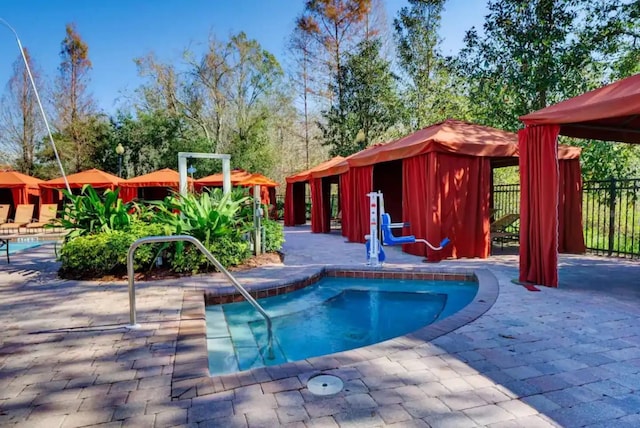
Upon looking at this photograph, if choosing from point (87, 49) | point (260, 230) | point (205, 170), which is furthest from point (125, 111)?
point (260, 230)

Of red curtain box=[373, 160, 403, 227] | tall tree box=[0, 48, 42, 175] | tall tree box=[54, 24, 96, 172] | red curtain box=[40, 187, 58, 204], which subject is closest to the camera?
red curtain box=[373, 160, 403, 227]

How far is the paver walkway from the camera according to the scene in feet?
6.57

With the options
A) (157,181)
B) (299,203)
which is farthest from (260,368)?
(299,203)

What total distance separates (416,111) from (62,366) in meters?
17.0

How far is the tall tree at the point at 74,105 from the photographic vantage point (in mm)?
23156

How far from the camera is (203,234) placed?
6.19m

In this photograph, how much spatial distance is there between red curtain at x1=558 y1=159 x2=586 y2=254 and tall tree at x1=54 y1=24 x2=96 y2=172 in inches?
976

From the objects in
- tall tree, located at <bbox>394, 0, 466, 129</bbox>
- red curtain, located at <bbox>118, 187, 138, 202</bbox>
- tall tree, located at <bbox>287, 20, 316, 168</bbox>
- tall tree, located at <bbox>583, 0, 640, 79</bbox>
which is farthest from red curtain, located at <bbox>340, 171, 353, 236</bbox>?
tall tree, located at <bbox>287, 20, 316, 168</bbox>

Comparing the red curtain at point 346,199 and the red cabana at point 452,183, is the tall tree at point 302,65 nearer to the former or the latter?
the red curtain at point 346,199

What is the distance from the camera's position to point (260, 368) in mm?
2586

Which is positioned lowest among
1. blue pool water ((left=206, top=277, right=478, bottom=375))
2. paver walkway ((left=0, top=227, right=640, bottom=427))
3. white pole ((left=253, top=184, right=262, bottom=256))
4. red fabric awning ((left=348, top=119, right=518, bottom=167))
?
blue pool water ((left=206, top=277, right=478, bottom=375))

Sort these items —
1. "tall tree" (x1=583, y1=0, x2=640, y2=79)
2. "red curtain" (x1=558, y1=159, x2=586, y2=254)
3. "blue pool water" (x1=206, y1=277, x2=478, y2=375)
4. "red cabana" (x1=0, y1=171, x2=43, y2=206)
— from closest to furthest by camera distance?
1. "blue pool water" (x1=206, y1=277, x2=478, y2=375)
2. "red curtain" (x1=558, y1=159, x2=586, y2=254)
3. "tall tree" (x1=583, y1=0, x2=640, y2=79)
4. "red cabana" (x1=0, y1=171, x2=43, y2=206)

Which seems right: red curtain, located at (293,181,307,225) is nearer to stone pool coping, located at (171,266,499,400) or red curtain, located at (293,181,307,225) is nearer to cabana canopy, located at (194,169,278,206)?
cabana canopy, located at (194,169,278,206)

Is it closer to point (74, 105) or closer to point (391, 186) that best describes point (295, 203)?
point (391, 186)
